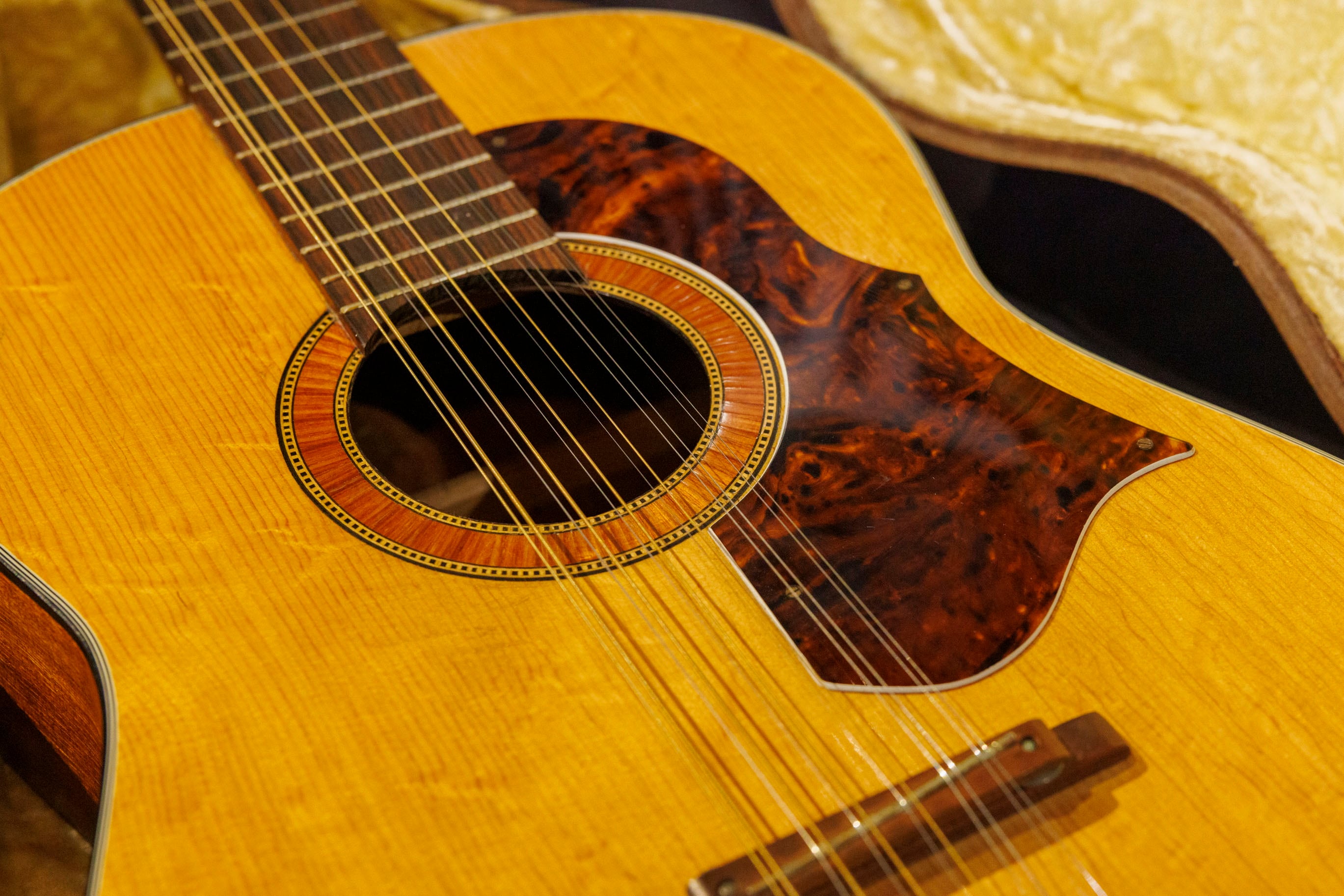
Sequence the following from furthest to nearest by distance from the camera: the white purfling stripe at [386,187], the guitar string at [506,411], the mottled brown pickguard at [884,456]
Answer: the white purfling stripe at [386,187]
the guitar string at [506,411]
the mottled brown pickguard at [884,456]

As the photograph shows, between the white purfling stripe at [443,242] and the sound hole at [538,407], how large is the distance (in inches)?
2.5

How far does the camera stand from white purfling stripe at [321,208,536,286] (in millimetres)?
890

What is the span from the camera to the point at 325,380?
83cm

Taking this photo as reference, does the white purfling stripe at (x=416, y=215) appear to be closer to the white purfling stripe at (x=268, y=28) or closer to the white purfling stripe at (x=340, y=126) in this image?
the white purfling stripe at (x=340, y=126)

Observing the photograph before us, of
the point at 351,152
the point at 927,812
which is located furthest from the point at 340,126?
the point at 927,812

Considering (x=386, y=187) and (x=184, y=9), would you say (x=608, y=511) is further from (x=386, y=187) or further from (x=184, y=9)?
(x=184, y=9)

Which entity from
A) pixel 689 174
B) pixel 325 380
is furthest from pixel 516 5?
pixel 325 380

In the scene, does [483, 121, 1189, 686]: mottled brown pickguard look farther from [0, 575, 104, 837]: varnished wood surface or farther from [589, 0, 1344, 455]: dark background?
[0, 575, 104, 837]: varnished wood surface

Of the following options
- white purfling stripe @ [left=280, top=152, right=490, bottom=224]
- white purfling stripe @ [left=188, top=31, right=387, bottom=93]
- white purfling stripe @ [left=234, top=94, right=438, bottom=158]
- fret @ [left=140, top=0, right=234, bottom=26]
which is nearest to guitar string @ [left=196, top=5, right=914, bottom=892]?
white purfling stripe @ [left=280, top=152, right=490, bottom=224]

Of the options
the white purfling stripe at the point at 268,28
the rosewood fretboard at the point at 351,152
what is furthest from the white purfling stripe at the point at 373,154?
the white purfling stripe at the point at 268,28

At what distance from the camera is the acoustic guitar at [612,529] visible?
614mm

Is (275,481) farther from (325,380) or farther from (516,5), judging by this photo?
(516,5)

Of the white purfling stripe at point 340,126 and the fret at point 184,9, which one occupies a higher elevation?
the fret at point 184,9

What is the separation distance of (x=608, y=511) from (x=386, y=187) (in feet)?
1.21
